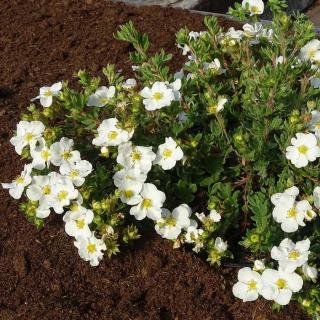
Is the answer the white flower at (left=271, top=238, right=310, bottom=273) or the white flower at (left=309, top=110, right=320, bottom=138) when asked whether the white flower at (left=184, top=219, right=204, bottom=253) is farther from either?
the white flower at (left=309, top=110, right=320, bottom=138)

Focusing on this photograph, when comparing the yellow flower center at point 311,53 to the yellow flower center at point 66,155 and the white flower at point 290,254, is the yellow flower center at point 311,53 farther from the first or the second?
the yellow flower center at point 66,155

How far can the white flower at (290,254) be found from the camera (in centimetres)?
225

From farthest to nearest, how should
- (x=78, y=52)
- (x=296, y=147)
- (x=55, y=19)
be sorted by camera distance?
(x=55, y=19) < (x=78, y=52) < (x=296, y=147)

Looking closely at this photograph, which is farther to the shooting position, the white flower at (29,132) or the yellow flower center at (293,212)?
the white flower at (29,132)

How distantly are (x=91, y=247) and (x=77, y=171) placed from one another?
11.1 inches

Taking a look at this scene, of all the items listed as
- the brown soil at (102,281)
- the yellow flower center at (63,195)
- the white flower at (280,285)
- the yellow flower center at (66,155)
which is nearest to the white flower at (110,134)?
the yellow flower center at (66,155)

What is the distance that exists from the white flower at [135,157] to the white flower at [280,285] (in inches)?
22.2

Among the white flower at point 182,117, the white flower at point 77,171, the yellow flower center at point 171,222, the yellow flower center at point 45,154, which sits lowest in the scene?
the yellow flower center at point 171,222

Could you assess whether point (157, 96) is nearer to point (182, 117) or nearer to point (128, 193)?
point (182, 117)

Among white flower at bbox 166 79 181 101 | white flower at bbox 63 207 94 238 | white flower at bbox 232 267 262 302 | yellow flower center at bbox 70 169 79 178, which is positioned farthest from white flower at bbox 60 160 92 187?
white flower at bbox 232 267 262 302

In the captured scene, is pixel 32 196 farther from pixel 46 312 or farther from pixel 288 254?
pixel 288 254

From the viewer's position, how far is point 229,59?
124 inches

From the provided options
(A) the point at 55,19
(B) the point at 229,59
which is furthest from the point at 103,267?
(A) the point at 55,19

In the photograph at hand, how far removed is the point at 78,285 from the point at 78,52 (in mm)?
1762
